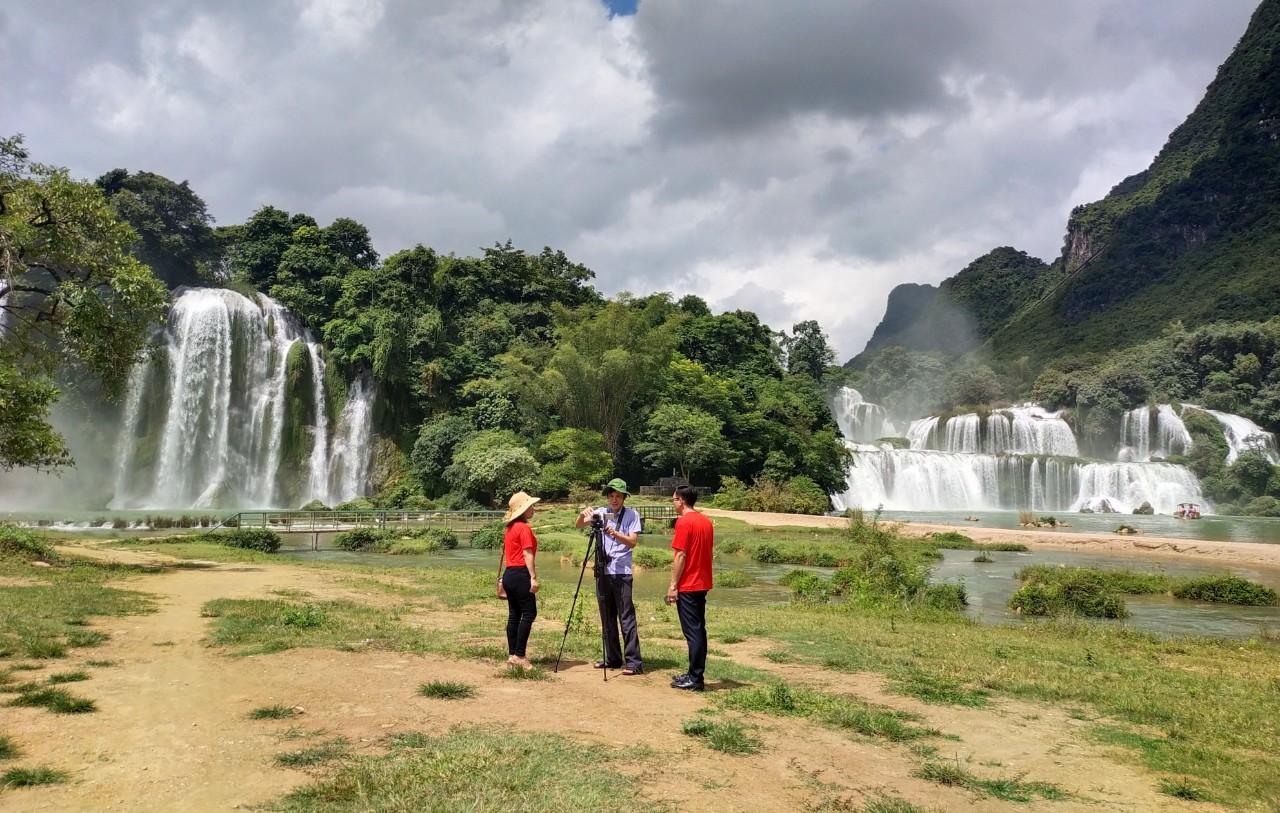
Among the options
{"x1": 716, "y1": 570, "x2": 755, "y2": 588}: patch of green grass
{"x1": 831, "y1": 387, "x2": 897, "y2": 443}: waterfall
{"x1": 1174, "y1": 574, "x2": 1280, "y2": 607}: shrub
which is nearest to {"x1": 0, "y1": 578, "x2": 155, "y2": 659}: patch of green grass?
{"x1": 716, "y1": 570, "x2": 755, "y2": 588}: patch of green grass

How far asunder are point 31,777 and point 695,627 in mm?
4596

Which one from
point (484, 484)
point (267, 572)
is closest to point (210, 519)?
point (484, 484)

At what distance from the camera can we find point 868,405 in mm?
76625

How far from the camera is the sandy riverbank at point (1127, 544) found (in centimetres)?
2388

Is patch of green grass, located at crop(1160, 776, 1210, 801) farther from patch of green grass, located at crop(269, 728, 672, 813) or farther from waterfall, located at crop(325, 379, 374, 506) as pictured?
waterfall, located at crop(325, 379, 374, 506)

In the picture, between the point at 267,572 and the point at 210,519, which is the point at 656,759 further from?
the point at 210,519

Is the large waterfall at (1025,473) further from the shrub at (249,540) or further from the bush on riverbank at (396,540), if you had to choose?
the shrub at (249,540)

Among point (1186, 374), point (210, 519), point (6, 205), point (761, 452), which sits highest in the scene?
point (1186, 374)

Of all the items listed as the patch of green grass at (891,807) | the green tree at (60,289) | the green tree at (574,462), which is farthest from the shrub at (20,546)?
the green tree at (574,462)

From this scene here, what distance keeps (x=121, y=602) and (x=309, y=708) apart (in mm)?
6641

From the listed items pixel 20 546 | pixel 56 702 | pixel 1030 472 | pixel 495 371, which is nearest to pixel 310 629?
pixel 56 702

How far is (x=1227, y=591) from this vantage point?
16.5 m

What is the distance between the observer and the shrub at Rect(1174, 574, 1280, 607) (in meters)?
16.1

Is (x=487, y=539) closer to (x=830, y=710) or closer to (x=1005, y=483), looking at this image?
(x=830, y=710)
